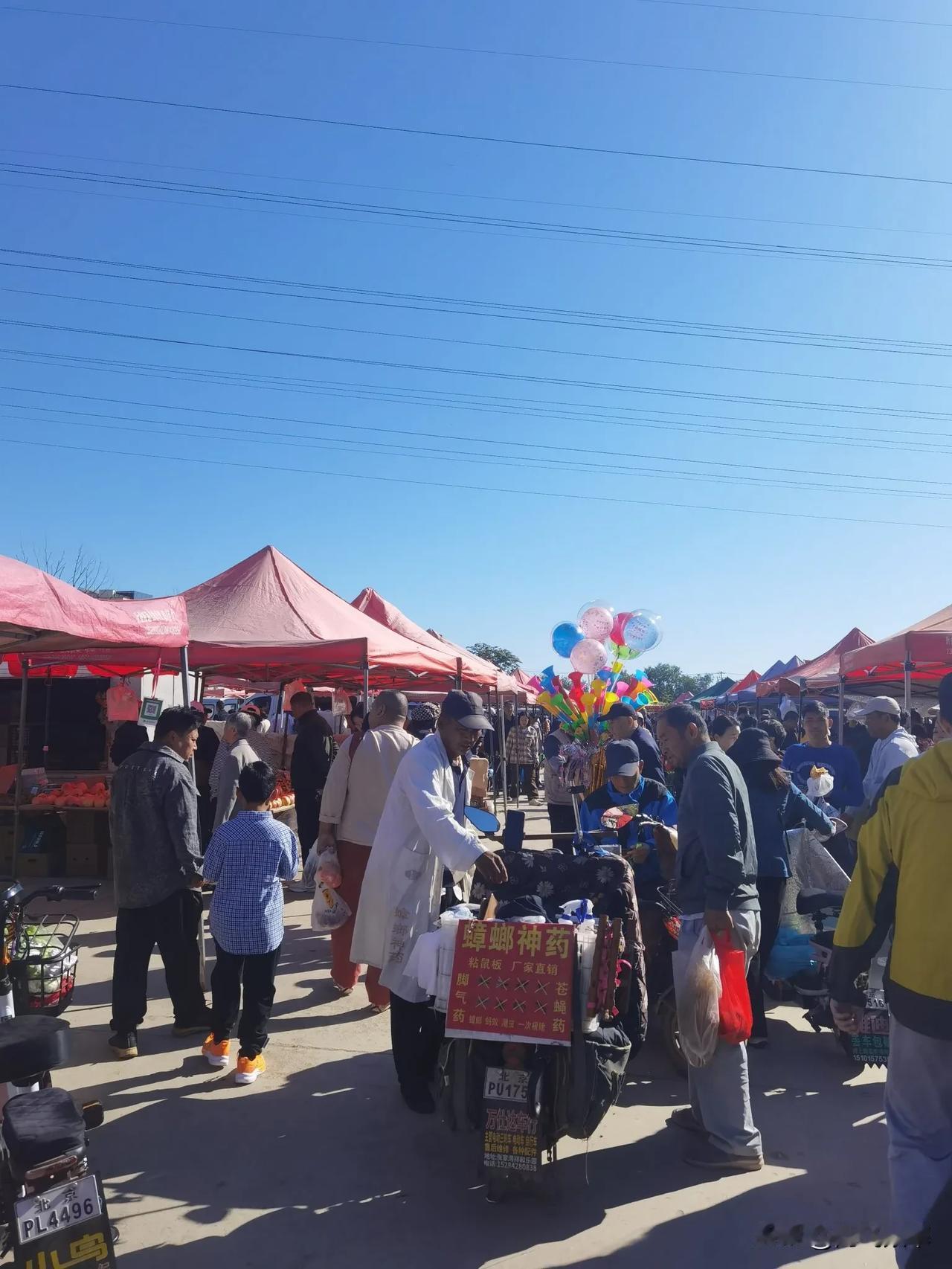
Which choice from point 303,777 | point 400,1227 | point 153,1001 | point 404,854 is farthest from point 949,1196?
point 303,777

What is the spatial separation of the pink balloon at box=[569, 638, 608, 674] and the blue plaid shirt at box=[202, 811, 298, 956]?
759 centimetres

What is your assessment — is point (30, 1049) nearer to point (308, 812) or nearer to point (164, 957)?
point (164, 957)

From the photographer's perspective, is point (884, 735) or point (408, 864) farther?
point (884, 735)

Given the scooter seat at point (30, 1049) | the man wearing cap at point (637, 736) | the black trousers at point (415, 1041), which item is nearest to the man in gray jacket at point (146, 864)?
the black trousers at point (415, 1041)

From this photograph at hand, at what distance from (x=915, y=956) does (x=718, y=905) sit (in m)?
1.06

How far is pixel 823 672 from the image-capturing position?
→ 66.7ft

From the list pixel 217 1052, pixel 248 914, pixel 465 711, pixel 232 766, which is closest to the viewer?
pixel 465 711

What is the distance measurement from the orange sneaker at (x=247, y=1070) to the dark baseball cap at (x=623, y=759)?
8.28 feet

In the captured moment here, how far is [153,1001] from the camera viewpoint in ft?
19.6

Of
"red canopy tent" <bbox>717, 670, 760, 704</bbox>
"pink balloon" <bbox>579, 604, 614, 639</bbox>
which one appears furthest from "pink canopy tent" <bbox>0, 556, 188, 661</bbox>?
"red canopy tent" <bbox>717, 670, 760, 704</bbox>

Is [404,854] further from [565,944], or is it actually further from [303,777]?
[303,777]

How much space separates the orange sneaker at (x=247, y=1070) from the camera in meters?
4.58

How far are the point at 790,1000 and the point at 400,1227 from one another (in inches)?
127

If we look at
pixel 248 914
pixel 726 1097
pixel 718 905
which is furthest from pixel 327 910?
pixel 718 905
